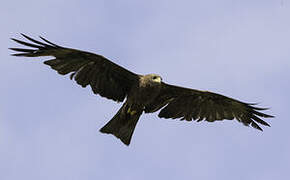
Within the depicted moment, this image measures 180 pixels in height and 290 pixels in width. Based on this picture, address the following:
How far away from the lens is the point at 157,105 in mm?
15688

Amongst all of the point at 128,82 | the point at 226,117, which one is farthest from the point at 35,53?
the point at 226,117

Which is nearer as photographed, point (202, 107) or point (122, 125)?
point (122, 125)

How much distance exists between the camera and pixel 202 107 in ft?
52.8

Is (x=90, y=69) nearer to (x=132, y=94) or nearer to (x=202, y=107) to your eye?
(x=132, y=94)

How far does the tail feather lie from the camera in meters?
15.0

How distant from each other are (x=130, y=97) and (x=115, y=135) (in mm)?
769

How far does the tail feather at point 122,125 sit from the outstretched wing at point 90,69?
15.5 inches

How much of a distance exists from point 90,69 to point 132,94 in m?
0.90

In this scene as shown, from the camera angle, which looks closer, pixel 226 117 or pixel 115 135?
pixel 115 135

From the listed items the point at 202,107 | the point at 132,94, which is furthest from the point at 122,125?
the point at 202,107

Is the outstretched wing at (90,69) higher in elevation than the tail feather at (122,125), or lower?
higher

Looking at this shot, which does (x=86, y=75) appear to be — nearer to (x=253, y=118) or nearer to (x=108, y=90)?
(x=108, y=90)

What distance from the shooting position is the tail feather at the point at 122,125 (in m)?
15.0

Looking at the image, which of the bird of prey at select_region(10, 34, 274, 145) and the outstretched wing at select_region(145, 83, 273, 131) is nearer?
the bird of prey at select_region(10, 34, 274, 145)
